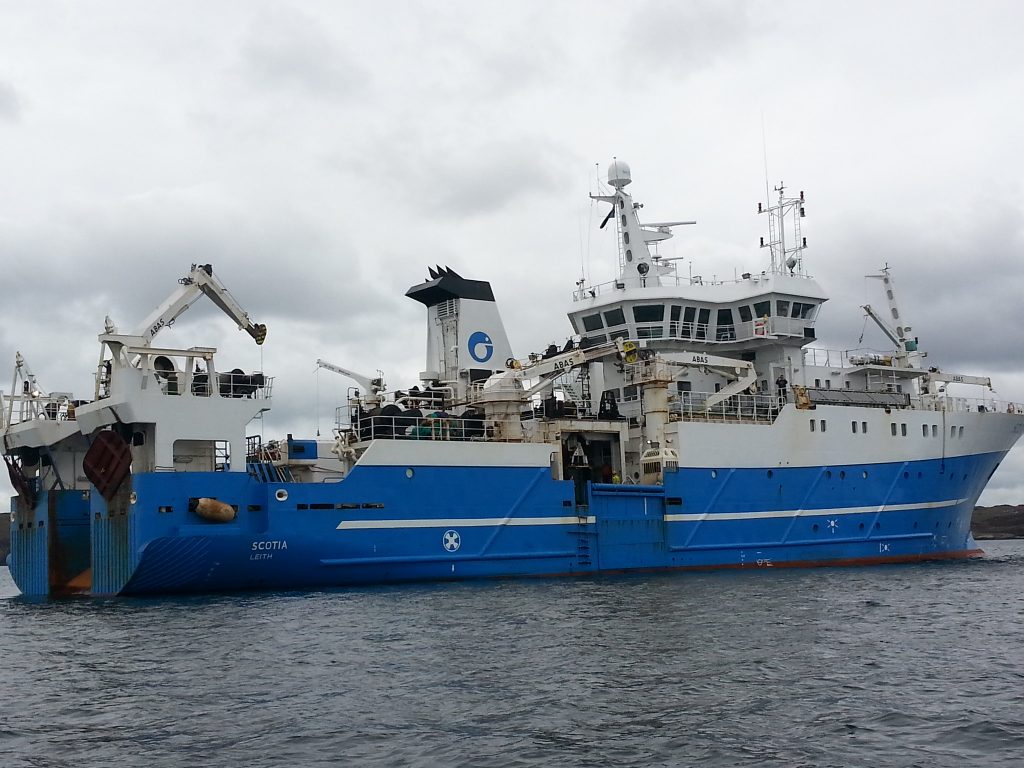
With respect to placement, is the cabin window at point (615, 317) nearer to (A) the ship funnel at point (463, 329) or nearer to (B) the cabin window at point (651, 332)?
(B) the cabin window at point (651, 332)

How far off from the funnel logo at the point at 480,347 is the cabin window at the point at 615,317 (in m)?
3.83

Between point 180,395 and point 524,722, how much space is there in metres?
15.6

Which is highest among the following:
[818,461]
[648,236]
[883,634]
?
[648,236]

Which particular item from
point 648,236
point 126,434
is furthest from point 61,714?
point 648,236

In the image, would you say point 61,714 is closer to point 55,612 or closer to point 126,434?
point 55,612

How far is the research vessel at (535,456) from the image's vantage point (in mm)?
24906

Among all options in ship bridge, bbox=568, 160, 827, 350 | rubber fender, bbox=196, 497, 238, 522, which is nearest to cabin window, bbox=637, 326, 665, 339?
ship bridge, bbox=568, 160, 827, 350

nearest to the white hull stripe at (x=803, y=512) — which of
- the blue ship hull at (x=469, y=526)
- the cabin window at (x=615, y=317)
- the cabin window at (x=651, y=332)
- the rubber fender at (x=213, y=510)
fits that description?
the blue ship hull at (x=469, y=526)

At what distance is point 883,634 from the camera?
17.2 metres

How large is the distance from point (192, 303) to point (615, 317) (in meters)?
13.3

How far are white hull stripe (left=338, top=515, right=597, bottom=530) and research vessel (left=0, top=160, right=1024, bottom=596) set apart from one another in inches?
1.8

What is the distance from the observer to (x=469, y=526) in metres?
27.1

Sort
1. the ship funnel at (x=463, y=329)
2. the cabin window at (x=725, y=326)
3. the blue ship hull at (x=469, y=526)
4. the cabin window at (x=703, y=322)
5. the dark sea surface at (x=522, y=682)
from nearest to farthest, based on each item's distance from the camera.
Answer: the dark sea surface at (x=522, y=682)
the blue ship hull at (x=469, y=526)
the ship funnel at (x=463, y=329)
the cabin window at (x=703, y=322)
the cabin window at (x=725, y=326)

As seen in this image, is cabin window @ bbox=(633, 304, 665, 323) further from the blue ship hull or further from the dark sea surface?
the dark sea surface
